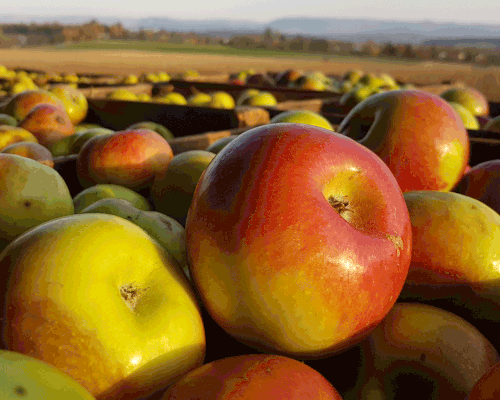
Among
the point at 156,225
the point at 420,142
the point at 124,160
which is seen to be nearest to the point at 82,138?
the point at 124,160

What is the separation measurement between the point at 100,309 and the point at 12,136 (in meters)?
2.16

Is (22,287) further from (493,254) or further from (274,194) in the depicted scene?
(493,254)

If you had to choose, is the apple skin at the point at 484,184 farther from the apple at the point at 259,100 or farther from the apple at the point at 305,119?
the apple at the point at 259,100

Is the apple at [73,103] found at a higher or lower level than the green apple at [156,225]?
lower

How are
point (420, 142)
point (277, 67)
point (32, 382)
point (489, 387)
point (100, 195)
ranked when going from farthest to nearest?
1. point (277, 67)
2. point (100, 195)
3. point (420, 142)
4. point (489, 387)
5. point (32, 382)

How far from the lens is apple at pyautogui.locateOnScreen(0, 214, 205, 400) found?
87 cm

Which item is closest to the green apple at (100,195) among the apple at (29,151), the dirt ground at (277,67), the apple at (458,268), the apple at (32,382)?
the apple at (29,151)

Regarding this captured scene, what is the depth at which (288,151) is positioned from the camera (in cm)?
97

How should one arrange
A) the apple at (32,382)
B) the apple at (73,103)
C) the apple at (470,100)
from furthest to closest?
the apple at (470,100)
the apple at (73,103)
the apple at (32,382)

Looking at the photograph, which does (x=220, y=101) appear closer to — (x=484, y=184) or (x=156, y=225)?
(x=484, y=184)

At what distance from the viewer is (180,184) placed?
6.27 ft

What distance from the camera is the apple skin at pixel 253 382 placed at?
0.80m

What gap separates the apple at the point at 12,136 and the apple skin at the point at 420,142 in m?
1.94

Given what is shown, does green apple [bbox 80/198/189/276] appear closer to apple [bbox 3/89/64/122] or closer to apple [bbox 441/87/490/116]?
apple [bbox 3/89/64/122]
